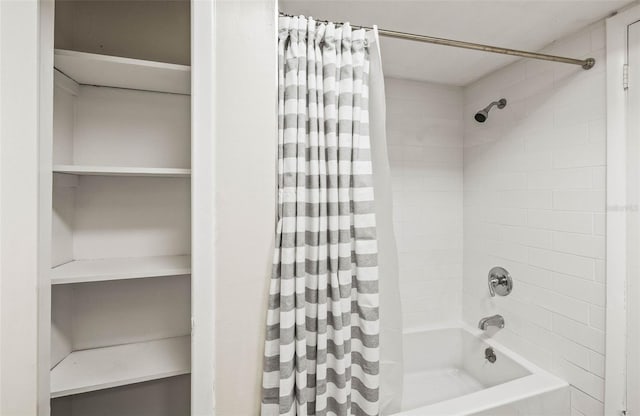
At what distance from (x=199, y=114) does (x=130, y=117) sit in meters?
0.55

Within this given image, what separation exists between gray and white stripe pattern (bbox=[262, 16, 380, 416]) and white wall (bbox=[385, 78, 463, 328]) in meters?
1.00

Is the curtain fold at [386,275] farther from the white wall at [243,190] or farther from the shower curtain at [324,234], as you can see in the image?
the white wall at [243,190]

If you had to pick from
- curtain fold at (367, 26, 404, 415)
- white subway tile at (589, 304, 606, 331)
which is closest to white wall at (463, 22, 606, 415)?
white subway tile at (589, 304, 606, 331)

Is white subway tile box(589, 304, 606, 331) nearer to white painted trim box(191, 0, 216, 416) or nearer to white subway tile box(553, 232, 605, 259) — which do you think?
white subway tile box(553, 232, 605, 259)

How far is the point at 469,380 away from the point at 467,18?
2131mm

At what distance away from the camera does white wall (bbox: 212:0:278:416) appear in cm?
107

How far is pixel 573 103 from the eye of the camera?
1.50 meters

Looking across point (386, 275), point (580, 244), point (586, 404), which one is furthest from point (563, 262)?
point (386, 275)

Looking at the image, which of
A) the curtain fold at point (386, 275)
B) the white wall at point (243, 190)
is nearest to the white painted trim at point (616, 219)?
the curtain fold at point (386, 275)

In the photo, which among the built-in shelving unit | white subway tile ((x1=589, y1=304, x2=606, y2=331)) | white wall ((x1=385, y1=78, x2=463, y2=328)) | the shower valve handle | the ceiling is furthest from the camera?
white wall ((x1=385, y1=78, x2=463, y2=328))

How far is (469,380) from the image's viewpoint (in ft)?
6.67

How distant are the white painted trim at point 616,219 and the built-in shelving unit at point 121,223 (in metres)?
1.77

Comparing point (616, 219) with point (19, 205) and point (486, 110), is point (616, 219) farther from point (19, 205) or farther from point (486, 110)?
point (19, 205)

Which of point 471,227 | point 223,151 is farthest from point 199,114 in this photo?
point 471,227
